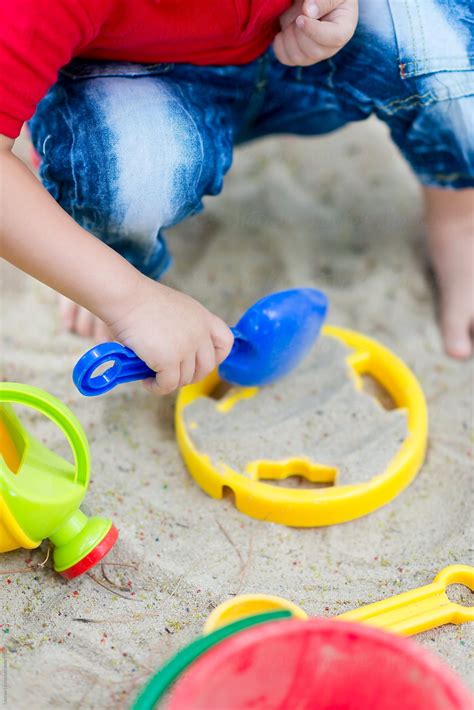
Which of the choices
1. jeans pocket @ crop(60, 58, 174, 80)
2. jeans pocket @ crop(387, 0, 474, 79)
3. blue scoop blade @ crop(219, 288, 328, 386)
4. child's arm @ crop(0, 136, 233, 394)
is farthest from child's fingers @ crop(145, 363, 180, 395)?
jeans pocket @ crop(387, 0, 474, 79)

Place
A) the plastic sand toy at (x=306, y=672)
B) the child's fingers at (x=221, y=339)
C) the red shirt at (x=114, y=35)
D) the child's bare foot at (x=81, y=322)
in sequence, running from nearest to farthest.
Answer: the plastic sand toy at (x=306, y=672), the red shirt at (x=114, y=35), the child's fingers at (x=221, y=339), the child's bare foot at (x=81, y=322)

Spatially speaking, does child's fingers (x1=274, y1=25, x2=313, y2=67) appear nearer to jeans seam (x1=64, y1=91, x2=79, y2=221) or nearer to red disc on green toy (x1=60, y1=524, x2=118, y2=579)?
jeans seam (x1=64, y1=91, x2=79, y2=221)

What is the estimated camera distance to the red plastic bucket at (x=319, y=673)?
0.58 m

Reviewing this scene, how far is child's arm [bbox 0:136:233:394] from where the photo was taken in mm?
733

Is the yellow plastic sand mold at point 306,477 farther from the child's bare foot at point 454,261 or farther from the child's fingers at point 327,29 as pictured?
the child's fingers at point 327,29

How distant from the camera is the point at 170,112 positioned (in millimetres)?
959

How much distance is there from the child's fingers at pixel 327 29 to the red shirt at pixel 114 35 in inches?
1.7

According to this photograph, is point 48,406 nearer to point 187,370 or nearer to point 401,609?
point 187,370

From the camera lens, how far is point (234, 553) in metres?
0.88

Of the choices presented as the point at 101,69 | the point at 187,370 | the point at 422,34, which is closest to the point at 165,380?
the point at 187,370

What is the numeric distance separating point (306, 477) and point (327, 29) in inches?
19.5

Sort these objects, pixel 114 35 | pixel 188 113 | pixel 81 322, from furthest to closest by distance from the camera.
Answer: pixel 81 322 → pixel 188 113 → pixel 114 35

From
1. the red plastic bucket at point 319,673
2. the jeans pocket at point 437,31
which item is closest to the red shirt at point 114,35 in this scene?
the jeans pocket at point 437,31

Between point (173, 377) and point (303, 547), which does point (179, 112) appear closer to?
point (173, 377)
